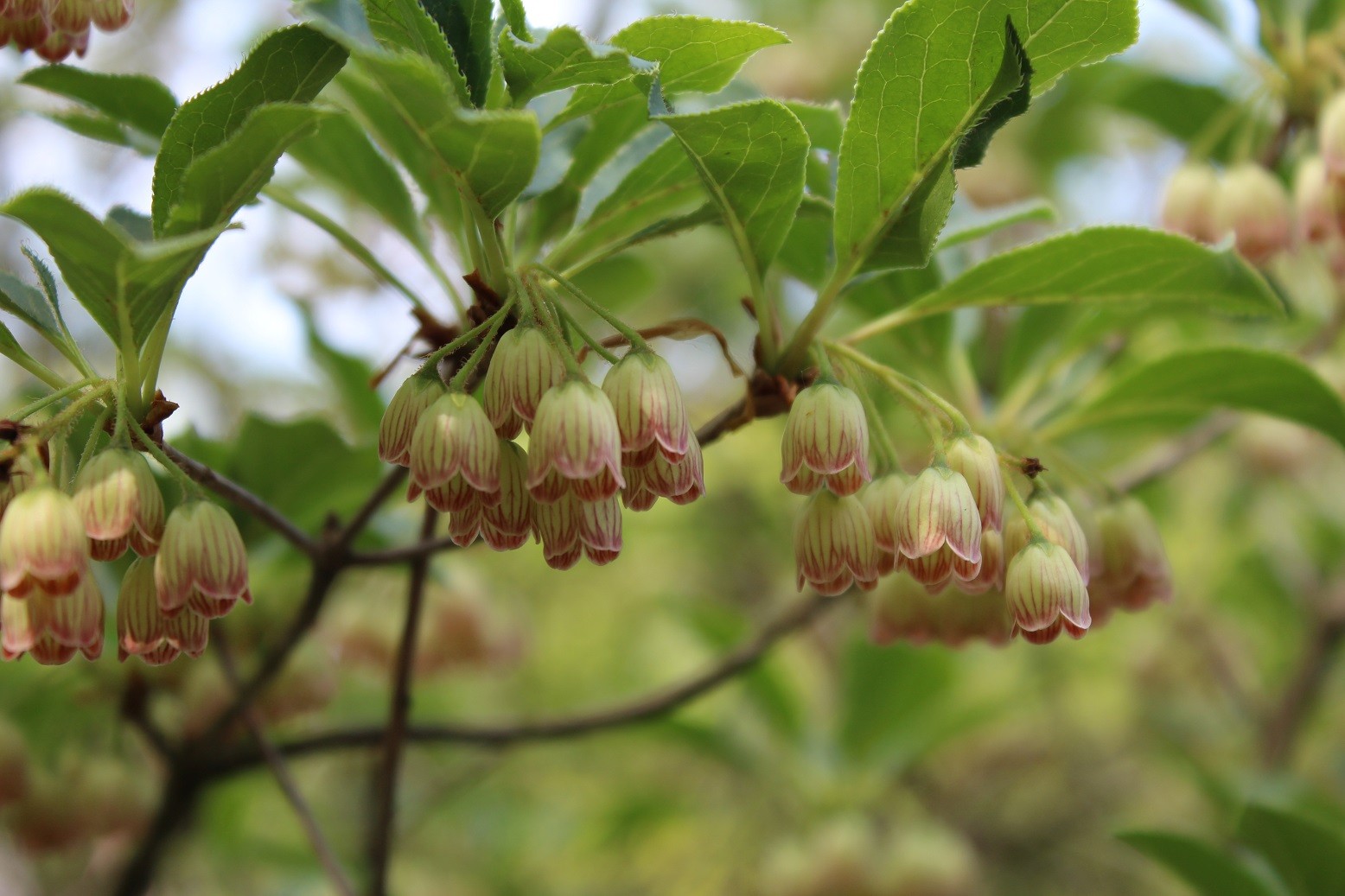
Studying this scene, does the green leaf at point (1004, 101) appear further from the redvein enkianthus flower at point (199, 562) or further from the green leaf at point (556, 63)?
the redvein enkianthus flower at point (199, 562)

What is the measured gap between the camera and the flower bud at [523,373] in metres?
1.32

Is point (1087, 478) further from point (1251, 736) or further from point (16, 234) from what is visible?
point (16, 234)

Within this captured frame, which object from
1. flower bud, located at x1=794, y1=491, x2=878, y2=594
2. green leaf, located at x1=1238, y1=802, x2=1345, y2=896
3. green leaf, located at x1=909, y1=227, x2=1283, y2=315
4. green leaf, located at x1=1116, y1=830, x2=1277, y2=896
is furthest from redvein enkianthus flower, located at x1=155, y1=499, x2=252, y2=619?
green leaf, located at x1=1238, y1=802, x2=1345, y2=896

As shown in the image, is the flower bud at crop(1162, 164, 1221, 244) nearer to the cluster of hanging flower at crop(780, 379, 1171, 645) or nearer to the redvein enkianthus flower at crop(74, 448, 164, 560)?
the cluster of hanging flower at crop(780, 379, 1171, 645)

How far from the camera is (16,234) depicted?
5133 mm

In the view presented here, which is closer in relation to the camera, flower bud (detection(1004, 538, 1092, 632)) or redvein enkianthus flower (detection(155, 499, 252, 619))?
redvein enkianthus flower (detection(155, 499, 252, 619))

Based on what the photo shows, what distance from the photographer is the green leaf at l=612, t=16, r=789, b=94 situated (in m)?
1.36

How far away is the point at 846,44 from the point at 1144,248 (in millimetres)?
4320

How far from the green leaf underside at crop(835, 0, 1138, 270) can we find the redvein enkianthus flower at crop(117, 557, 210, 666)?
97cm

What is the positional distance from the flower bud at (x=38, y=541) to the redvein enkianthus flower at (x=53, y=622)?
4 centimetres

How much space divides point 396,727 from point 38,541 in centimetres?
100

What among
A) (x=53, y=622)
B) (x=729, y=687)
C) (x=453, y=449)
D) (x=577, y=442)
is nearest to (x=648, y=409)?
(x=577, y=442)

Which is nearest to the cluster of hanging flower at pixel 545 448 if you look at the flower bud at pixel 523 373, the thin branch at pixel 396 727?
the flower bud at pixel 523 373

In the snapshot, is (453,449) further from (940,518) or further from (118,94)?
(118,94)
